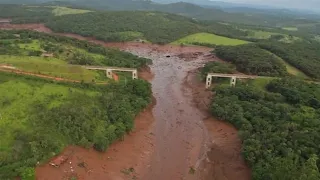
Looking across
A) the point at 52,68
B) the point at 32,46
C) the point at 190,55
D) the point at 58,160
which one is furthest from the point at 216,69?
the point at 58,160

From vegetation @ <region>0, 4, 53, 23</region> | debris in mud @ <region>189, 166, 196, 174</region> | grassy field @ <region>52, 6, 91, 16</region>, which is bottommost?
debris in mud @ <region>189, 166, 196, 174</region>

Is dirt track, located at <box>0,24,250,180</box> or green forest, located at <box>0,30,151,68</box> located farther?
green forest, located at <box>0,30,151,68</box>

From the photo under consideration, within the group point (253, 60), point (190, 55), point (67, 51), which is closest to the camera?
point (67, 51)

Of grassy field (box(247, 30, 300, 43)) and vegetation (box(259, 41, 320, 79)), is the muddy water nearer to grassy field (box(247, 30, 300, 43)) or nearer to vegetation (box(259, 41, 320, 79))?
vegetation (box(259, 41, 320, 79))

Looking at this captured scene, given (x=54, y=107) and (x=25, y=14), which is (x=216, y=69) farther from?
(x=25, y=14)

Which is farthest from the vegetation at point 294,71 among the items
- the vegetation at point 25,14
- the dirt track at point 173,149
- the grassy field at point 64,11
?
the grassy field at point 64,11

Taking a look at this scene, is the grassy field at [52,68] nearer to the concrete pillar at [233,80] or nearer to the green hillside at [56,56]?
the green hillside at [56,56]

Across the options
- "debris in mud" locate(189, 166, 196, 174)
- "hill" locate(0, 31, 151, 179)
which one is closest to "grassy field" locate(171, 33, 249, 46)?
"hill" locate(0, 31, 151, 179)
